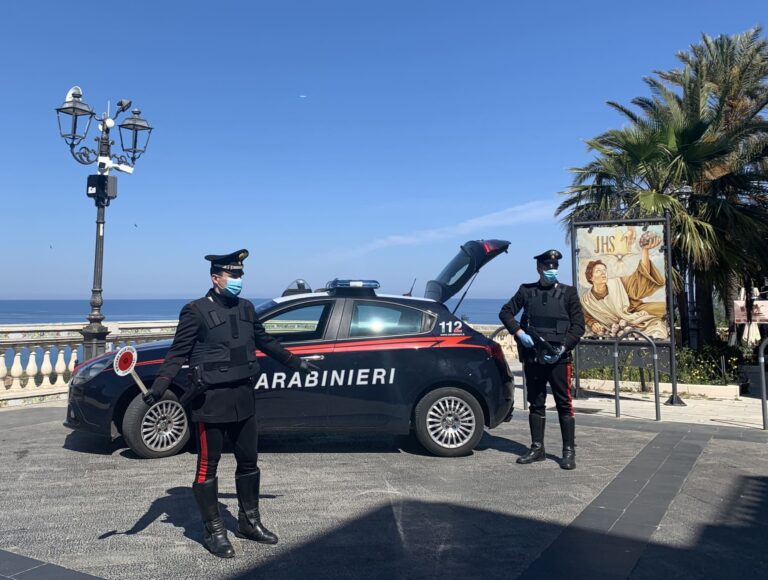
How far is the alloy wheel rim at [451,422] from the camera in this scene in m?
6.33

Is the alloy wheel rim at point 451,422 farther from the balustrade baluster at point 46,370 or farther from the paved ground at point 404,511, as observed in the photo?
the balustrade baluster at point 46,370

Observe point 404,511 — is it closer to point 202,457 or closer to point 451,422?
point 202,457

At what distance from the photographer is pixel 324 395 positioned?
20.2 feet

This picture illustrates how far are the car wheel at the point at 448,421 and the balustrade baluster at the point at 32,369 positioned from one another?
24.5 ft

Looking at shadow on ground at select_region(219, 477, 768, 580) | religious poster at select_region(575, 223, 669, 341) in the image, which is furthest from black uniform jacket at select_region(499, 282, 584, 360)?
religious poster at select_region(575, 223, 669, 341)

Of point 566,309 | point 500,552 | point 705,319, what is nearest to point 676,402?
point 705,319

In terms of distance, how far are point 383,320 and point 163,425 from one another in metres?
2.43

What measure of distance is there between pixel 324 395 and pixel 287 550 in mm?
2392

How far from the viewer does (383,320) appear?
21.2 ft

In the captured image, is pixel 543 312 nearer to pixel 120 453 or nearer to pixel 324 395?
pixel 324 395

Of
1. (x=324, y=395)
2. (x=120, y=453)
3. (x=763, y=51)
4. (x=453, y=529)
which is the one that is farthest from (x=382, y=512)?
(x=763, y=51)

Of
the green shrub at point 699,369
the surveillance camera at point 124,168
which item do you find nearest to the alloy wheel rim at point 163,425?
the surveillance camera at point 124,168

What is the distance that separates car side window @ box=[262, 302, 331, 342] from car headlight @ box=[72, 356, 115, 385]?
1.58 metres

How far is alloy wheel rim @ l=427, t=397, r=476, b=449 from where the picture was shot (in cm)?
633
